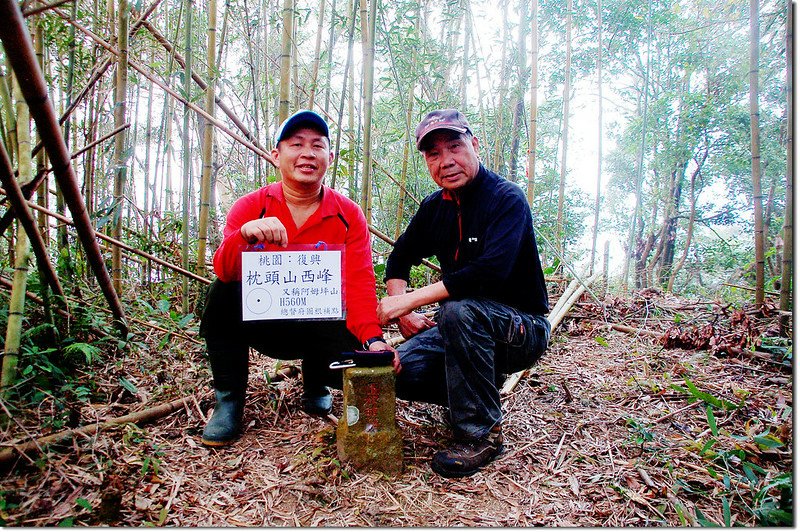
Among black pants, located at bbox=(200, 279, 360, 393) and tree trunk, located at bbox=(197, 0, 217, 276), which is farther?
tree trunk, located at bbox=(197, 0, 217, 276)

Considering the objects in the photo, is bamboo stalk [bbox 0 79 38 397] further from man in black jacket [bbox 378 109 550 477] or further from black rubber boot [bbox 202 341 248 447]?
man in black jacket [bbox 378 109 550 477]

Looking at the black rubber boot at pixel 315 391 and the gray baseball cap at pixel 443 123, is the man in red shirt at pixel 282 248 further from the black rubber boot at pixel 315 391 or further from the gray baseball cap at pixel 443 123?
the gray baseball cap at pixel 443 123

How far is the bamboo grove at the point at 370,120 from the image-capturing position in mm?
1932

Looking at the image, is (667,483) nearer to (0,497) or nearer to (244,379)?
(244,379)

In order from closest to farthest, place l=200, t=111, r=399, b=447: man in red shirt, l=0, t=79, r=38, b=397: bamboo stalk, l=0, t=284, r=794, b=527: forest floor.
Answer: l=0, t=284, r=794, b=527: forest floor → l=0, t=79, r=38, b=397: bamboo stalk → l=200, t=111, r=399, b=447: man in red shirt

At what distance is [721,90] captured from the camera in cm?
853

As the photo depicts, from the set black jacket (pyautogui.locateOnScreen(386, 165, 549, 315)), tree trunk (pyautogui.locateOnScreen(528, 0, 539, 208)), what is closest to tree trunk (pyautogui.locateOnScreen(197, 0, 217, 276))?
black jacket (pyautogui.locateOnScreen(386, 165, 549, 315))

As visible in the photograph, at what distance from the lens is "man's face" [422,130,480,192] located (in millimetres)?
1816

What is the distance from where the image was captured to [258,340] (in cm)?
187

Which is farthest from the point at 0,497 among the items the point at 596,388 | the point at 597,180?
the point at 597,180

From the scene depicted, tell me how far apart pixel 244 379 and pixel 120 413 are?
0.47m

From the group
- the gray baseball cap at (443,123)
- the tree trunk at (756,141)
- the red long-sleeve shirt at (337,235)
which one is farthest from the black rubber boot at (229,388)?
the tree trunk at (756,141)

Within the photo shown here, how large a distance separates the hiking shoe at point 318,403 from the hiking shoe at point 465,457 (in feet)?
1.87

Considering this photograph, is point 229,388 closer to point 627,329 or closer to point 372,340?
point 372,340
